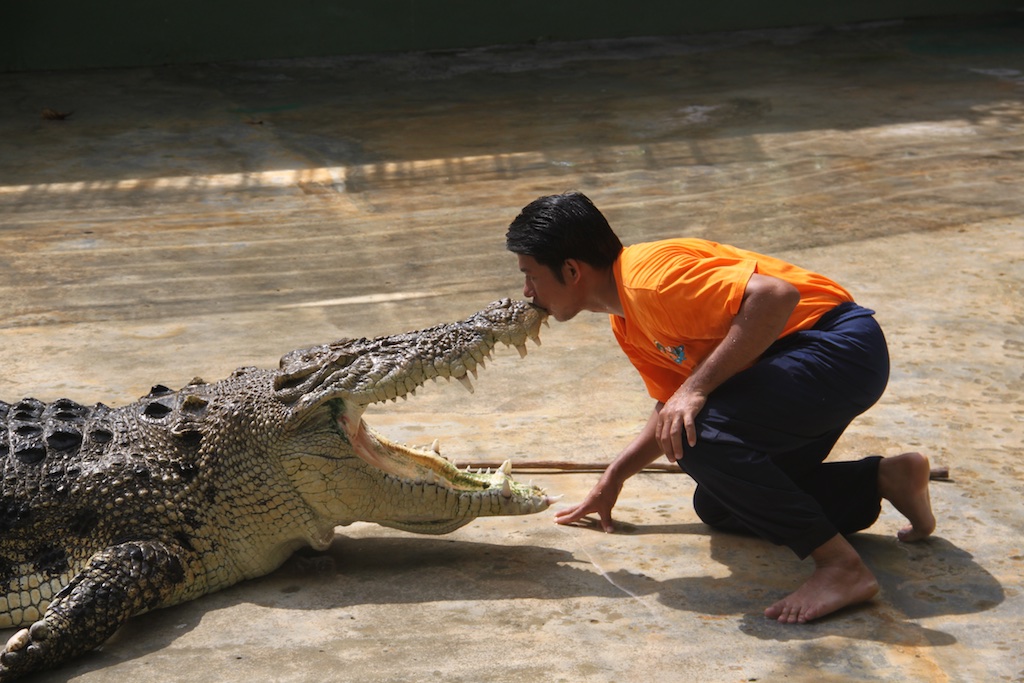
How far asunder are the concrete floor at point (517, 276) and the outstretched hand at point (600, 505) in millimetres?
53

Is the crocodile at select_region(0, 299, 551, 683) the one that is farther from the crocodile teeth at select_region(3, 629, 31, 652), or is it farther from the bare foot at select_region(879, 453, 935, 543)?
the bare foot at select_region(879, 453, 935, 543)

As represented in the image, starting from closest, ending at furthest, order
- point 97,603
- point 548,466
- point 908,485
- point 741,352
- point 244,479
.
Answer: point 741,352
point 97,603
point 908,485
point 244,479
point 548,466

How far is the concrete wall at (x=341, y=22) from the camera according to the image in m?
11.1

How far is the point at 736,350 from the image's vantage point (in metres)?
3.05

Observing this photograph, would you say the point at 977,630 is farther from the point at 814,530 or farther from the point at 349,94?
the point at 349,94

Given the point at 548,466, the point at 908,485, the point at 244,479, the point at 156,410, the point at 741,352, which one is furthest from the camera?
the point at 548,466

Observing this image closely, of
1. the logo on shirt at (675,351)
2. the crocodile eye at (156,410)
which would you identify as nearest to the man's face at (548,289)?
the logo on shirt at (675,351)

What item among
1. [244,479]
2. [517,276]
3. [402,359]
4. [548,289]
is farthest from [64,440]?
[517,276]

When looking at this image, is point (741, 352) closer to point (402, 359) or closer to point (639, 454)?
point (639, 454)

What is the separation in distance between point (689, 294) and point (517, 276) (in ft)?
10.8

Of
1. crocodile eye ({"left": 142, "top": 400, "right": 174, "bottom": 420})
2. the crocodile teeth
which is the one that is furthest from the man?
the crocodile teeth

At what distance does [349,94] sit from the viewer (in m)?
10.4

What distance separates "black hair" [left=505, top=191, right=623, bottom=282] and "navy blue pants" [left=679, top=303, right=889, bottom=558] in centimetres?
50

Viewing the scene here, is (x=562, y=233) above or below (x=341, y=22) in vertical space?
below
